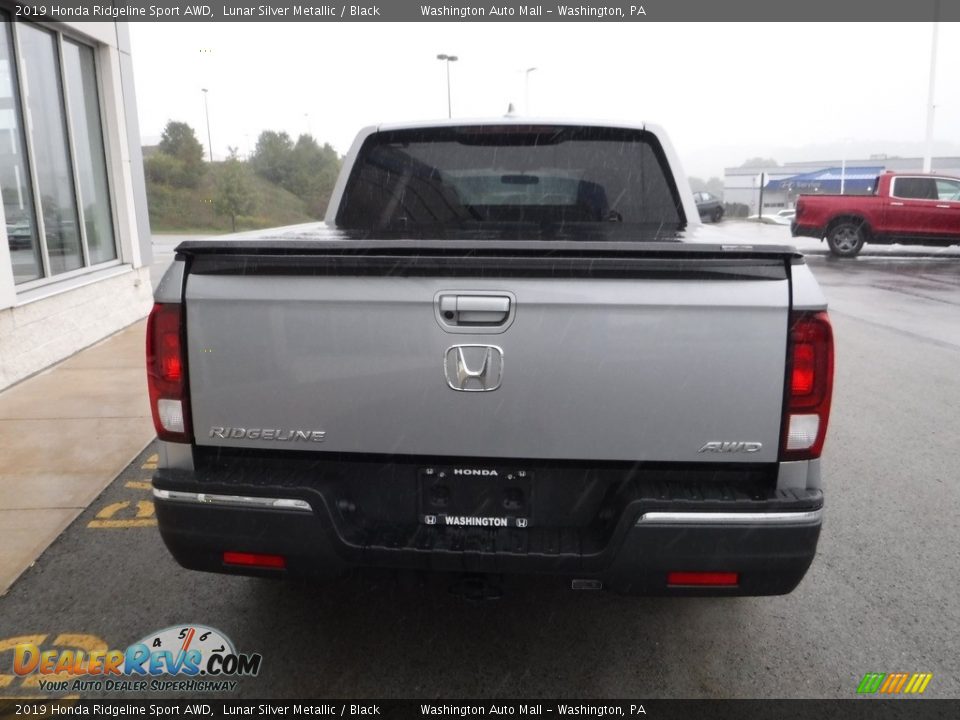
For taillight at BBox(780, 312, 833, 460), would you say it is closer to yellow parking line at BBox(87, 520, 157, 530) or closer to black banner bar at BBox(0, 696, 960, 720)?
black banner bar at BBox(0, 696, 960, 720)

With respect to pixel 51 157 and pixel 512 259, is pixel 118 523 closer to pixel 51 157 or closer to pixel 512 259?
pixel 512 259

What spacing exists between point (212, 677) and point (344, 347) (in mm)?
1377

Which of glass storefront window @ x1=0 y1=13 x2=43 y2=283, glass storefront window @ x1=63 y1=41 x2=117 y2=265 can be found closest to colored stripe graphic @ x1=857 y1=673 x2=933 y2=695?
glass storefront window @ x1=0 y1=13 x2=43 y2=283

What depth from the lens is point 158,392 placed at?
260 centimetres

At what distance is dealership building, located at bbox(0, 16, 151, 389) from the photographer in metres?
7.55

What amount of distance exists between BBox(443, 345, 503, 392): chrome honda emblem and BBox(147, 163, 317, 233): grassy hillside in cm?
3094

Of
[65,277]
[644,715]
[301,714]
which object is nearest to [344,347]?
[301,714]

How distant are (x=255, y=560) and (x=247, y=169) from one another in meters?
48.2

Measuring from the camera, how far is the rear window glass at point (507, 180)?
4094 mm

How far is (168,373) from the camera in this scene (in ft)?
8.41

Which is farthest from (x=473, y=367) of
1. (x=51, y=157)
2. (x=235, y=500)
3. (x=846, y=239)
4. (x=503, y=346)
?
(x=846, y=239)

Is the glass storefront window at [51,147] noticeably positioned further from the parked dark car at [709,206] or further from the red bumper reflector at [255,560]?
the parked dark car at [709,206]

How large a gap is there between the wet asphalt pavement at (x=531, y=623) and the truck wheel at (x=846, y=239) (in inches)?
641

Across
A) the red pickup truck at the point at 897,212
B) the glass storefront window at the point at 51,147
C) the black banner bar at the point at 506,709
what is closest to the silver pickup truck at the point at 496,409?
the black banner bar at the point at 506,709
